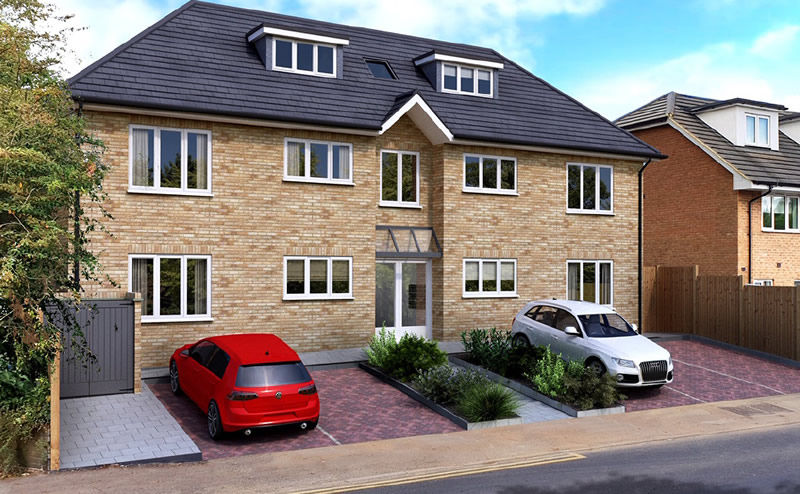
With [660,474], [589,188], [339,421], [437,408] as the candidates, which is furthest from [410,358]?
[589,188]

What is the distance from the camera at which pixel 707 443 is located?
12133 mm

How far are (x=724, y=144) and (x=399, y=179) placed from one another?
47.2 ft

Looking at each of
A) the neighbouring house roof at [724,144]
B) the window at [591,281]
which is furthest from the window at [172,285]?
the neighbouring house roof at [724,144]

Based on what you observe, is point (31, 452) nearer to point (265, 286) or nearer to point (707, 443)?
point (265, 286)

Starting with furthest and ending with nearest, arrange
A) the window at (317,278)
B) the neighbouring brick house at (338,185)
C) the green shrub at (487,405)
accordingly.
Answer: the window at (317,278), the neighbouring brick house at (338,185), the green shrub at (487,405)

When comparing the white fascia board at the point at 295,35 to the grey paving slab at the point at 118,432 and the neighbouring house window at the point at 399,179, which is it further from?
the grey paving slab at the point at 118,432

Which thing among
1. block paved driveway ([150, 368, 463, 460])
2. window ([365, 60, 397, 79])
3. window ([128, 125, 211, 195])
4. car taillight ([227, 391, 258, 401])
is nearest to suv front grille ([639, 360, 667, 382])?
block paved driveway ([150, 368, 463, 460])

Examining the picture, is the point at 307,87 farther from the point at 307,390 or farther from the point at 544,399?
the point at 544,399

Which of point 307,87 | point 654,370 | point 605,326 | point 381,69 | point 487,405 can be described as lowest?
point 487,405

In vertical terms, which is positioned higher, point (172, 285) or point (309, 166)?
point (309, 166)

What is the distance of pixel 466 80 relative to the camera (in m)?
22.4

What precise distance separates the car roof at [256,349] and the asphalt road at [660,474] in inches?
129

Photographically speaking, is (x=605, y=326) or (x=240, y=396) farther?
(x=605, y=326)

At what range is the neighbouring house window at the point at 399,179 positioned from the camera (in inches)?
801
